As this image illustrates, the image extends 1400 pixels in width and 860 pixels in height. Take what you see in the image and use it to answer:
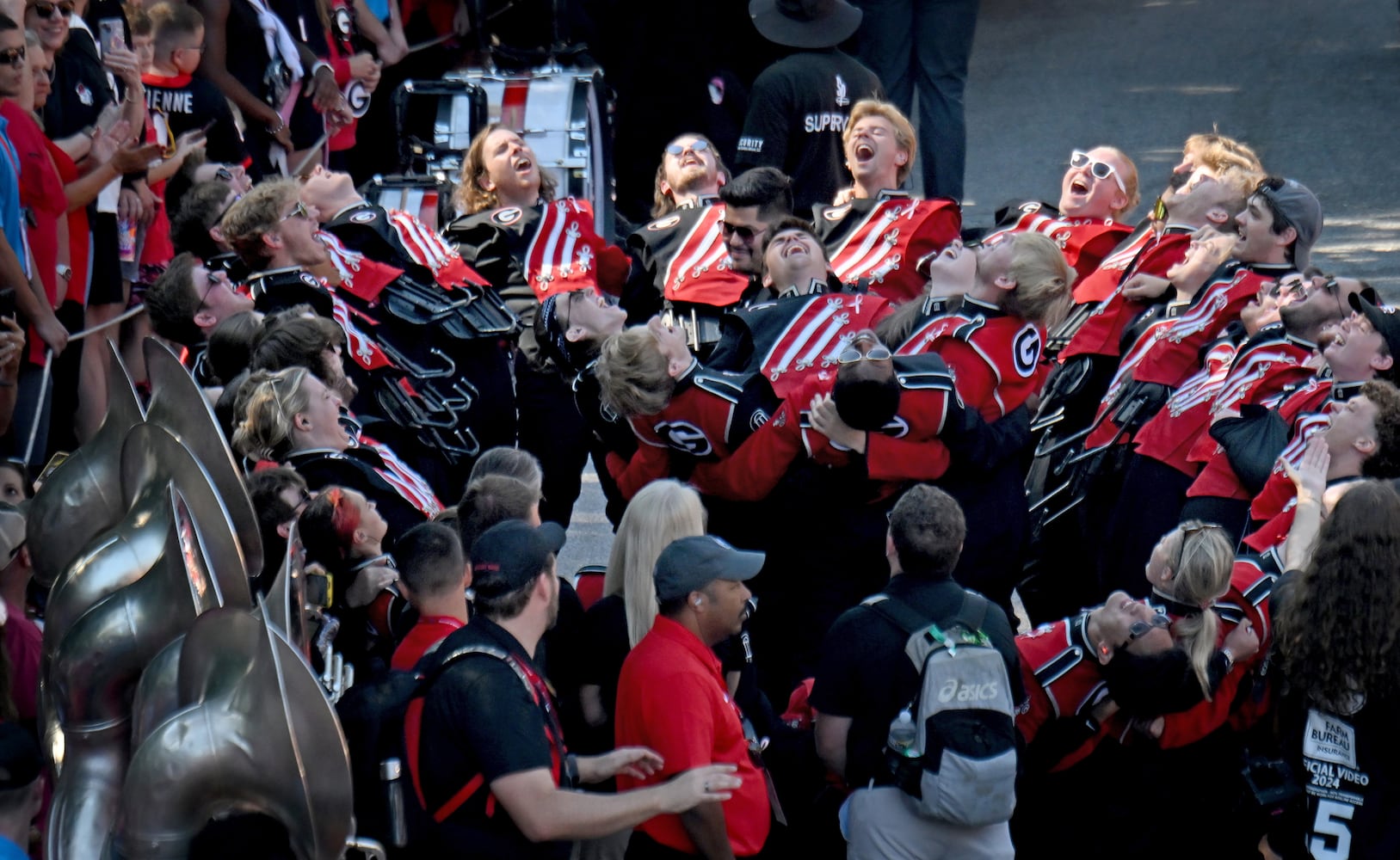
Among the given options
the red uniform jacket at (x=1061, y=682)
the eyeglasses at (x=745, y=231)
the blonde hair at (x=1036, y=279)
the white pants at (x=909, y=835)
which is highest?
the blonde hair at (x=1036, y=279)

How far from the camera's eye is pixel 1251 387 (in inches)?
207

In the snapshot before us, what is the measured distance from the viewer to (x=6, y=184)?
5.48m

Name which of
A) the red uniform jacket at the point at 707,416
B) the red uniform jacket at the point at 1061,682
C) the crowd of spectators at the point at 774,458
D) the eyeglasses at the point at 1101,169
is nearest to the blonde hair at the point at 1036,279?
the crowd of spectators at the point at 774,458

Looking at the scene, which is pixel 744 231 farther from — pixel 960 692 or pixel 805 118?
pixel 960 692

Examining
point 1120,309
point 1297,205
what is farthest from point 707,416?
point 1297,205

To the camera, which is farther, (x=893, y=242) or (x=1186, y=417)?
(x=893, y=242)

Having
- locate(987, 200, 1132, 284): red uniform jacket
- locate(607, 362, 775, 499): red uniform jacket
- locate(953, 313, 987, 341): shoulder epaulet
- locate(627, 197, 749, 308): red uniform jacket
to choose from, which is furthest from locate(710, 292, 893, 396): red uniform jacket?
locate(987, 200, 1132, 284): red uniform jacket

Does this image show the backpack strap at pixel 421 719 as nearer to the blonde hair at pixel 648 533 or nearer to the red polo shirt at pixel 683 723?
the red polo shirt at pixel 683 723

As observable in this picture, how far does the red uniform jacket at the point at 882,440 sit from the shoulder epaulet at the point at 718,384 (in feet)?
0.42

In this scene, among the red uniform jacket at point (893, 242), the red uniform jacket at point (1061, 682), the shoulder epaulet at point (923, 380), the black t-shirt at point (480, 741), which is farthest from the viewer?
the red uniform jacket at point (893, 242)

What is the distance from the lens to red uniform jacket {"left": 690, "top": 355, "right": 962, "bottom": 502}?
4898 mm

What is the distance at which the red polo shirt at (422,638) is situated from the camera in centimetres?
384

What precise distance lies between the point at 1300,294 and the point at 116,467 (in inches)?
137

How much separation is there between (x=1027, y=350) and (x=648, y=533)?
1623mm
